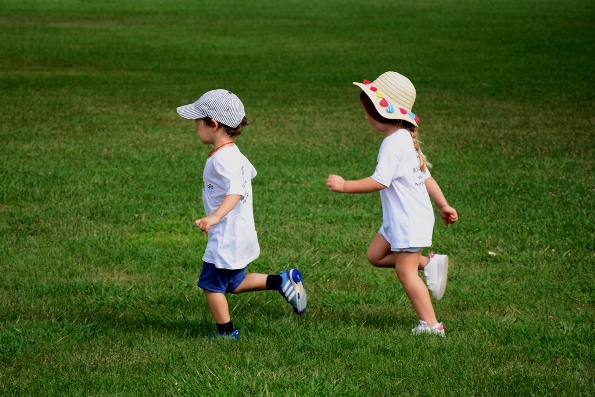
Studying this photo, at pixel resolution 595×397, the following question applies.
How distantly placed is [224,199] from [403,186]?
37.1 inches

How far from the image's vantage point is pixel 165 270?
6656mm

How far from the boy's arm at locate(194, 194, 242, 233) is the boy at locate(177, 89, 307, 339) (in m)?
0.01

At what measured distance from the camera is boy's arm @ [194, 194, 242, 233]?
16.0ft

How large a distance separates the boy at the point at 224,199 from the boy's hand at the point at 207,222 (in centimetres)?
12

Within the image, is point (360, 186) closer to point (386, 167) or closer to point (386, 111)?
point (386, 167)

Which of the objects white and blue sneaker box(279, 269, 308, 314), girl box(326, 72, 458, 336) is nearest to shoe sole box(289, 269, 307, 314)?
white and blue sneaker box(279, 269, 308, 314)

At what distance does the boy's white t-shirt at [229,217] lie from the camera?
512 cm

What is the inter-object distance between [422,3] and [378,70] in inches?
741

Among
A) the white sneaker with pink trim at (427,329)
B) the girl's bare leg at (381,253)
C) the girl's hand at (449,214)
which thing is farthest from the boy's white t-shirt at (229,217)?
the girl's hand at (449,214)

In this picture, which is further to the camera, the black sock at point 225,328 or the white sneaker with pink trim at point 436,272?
the white sneaker with pink trim at point 436,272

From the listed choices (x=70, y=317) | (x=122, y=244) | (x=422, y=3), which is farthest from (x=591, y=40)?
(x=70, y=317)

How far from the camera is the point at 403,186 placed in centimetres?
528

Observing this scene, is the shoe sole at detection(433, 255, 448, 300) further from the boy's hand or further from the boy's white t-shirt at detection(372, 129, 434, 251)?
the boy's hand

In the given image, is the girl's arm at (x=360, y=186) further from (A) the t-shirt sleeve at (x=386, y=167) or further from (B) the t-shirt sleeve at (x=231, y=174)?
(B) the t-shirt sleeve at (x=231, y=174)
